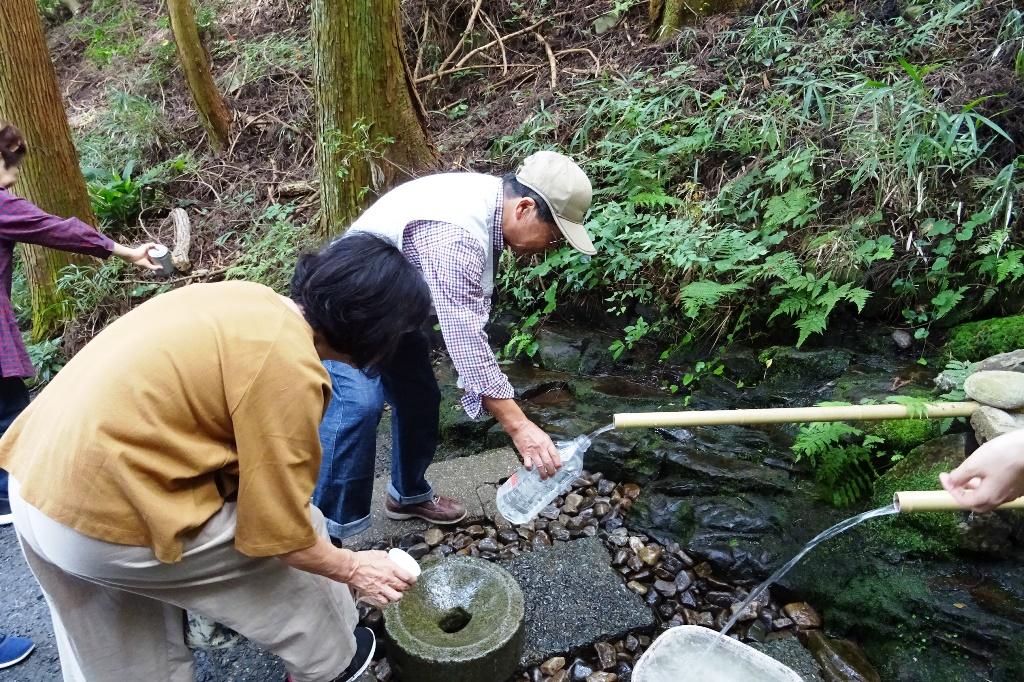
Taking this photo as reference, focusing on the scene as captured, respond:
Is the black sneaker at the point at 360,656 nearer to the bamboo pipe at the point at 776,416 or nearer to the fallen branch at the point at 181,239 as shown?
the bamboo pipe at the point at 776,416

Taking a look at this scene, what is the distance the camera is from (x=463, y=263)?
223 centimetres

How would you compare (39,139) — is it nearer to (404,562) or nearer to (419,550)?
(419,550)

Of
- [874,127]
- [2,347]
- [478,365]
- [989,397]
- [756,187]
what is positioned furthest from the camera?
[756,187]

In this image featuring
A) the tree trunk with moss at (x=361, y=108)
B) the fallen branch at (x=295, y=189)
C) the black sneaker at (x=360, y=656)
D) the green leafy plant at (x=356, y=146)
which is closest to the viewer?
the black sneaker at (x=360, y=656)

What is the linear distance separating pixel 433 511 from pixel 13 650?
184 cm

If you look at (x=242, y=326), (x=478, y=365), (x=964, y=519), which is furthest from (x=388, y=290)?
(x=964, y=519)

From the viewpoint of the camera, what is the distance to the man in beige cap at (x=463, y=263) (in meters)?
2.25

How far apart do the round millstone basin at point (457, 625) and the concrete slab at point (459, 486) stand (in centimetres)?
72

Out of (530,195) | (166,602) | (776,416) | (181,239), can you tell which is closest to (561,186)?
(530,195)

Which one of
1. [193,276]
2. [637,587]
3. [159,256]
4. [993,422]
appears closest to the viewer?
[993,422]

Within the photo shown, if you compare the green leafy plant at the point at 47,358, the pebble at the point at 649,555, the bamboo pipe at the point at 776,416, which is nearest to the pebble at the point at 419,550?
the pebble at the point at 649,555

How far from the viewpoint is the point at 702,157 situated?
15.6 ft

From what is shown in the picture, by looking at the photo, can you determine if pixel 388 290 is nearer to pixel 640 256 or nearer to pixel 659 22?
pixel 640 256

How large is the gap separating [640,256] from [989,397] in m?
2.13
